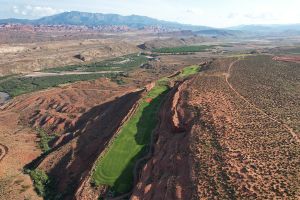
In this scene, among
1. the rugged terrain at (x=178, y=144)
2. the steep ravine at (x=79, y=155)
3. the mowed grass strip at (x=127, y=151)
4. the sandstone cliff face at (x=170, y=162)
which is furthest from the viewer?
the steep ravine at (x=79, y=155)

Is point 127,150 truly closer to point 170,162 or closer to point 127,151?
point 127,151

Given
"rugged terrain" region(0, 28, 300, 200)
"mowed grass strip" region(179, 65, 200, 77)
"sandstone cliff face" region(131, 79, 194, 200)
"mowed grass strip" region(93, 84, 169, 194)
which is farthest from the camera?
"mowed grass strip" region(179, 65, 200, 77)

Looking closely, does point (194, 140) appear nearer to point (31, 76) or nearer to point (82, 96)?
point (82, 96)

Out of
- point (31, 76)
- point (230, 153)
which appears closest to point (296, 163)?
point (230, 153)

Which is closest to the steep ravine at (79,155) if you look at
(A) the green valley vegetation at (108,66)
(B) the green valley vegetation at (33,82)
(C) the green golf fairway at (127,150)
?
(C) the green golf fairway at (127,150)

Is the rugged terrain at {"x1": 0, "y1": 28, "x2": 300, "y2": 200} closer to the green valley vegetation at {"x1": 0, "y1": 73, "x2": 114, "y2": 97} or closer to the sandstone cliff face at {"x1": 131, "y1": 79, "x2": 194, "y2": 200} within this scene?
the sandstone cliff face at {"x1": 131, "y1": 79, "x2": 194, "y2": 200}

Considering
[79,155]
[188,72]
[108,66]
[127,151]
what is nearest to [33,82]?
[108,66]

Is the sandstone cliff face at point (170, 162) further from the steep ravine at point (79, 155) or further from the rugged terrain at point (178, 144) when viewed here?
the steep ravine at point (79, 155)

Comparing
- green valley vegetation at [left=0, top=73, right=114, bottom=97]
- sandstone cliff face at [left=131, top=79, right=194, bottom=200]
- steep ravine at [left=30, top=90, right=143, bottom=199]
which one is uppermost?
sandstone cliff face at [left=131, top=79, right=194, bottom=200]

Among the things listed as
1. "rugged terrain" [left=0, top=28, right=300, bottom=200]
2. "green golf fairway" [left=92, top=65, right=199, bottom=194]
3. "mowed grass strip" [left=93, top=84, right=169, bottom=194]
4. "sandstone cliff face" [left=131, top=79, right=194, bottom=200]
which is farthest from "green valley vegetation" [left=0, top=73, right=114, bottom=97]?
"sandstone cliff face" [left=131, top=79, right=194, bottom=200]
